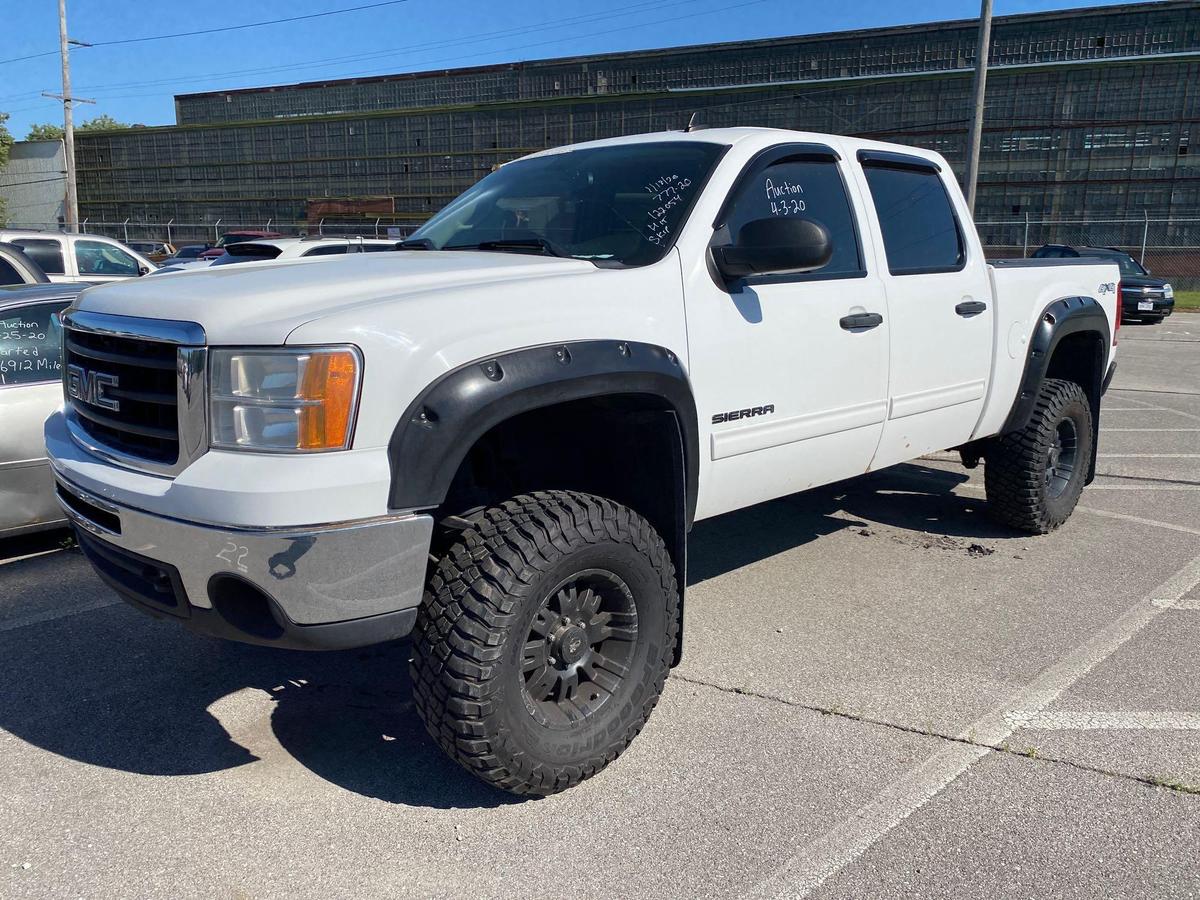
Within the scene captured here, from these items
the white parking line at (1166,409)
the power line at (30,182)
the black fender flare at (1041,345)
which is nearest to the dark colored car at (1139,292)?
the white parking line at (1166,409)

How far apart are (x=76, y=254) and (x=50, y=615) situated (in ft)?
32.2

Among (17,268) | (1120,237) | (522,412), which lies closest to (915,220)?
(522,412)

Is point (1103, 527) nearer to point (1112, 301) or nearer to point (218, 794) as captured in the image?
point (1112, 301)

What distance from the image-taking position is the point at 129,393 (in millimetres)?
2926

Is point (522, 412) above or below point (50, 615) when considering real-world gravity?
above

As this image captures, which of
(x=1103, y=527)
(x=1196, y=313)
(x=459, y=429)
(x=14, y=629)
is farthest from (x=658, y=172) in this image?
(x=1196, y=313)

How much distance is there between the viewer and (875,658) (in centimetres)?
407

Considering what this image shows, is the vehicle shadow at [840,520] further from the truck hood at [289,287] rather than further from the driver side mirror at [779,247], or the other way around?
the truck hood at [289,287]

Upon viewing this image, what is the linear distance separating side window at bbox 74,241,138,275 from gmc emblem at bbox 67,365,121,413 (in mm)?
10692

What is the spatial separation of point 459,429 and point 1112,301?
4959mm

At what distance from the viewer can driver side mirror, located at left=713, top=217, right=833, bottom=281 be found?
3.34 meters

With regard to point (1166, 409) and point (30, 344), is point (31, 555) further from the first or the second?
point (1166, 409)

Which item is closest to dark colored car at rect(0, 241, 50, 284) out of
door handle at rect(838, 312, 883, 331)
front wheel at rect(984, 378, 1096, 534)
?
door handle at rect(838, 312, 883, 331)

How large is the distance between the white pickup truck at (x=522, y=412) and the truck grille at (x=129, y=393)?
0.04 feet
